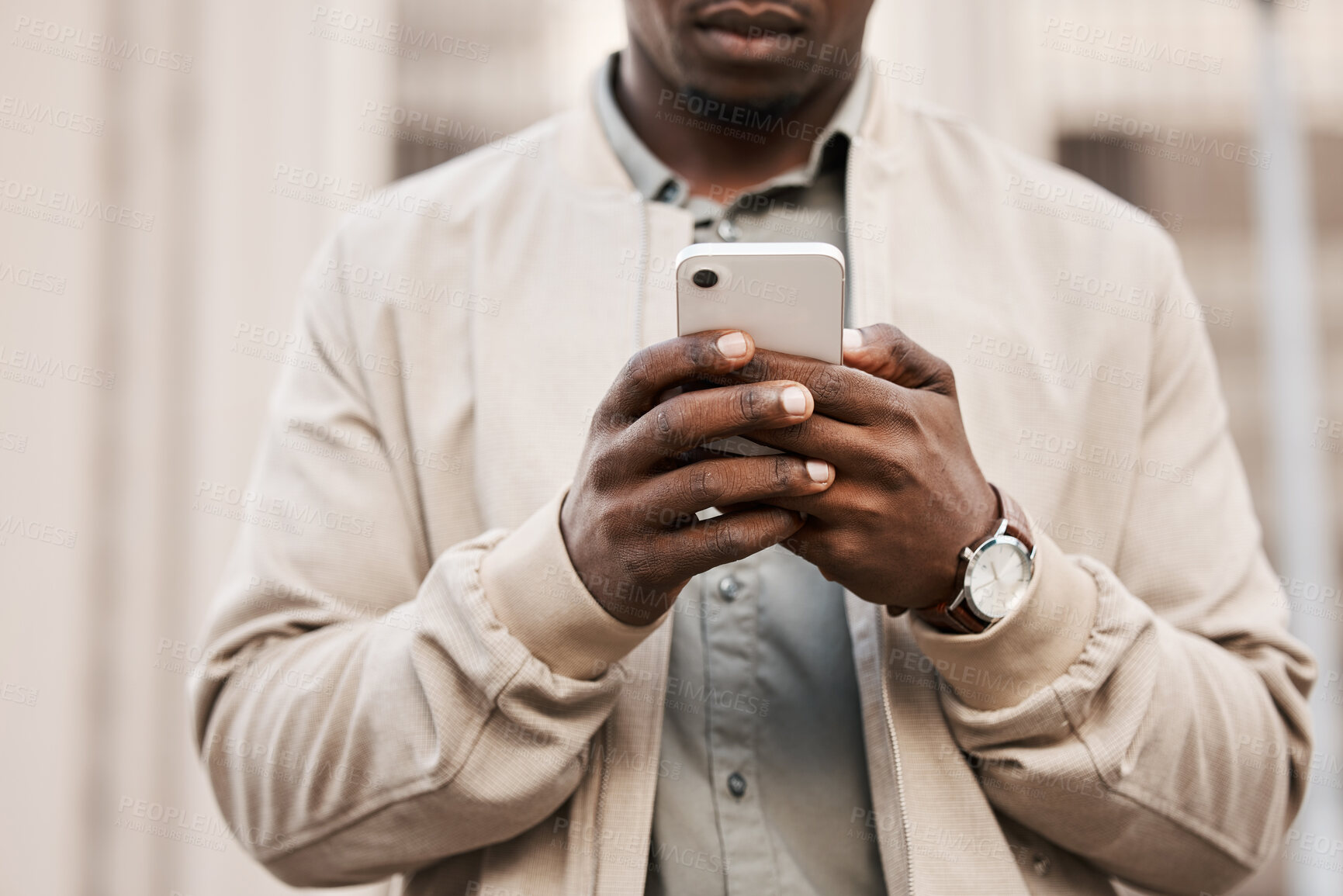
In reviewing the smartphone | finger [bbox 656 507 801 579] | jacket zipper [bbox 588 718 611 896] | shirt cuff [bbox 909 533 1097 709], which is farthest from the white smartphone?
jacket zipper [bbox 588 718 611 896]

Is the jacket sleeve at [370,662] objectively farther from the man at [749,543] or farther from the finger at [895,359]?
the finger at [895,359]

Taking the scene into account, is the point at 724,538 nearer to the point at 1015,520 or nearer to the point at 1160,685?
the point at 1015,520

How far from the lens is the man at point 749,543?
0.68 meters

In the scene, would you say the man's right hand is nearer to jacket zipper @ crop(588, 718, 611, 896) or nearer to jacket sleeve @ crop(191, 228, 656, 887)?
jacket sleeve @ crop(191, 228, 656, 887)

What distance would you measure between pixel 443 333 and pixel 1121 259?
60cm

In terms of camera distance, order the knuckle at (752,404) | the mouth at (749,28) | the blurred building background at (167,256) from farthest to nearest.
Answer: the blurred building background at (167,256)
the mouth at (749,28)
the knuckle at (752,404)

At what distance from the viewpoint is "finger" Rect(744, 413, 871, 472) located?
0.63 meters

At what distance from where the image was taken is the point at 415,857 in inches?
30.7

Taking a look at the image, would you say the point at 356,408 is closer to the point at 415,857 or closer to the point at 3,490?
the point at 415,857

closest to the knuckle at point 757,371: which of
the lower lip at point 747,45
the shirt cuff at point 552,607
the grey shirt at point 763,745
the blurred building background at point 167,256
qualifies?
the shirt cuff at point 552,607

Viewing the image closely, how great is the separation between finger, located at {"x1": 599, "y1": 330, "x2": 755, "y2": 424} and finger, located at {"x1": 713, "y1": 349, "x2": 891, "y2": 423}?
1 cm

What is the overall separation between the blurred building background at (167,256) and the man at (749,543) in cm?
79

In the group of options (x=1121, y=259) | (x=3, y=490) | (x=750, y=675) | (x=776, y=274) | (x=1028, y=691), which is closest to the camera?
(x=776, y=274)

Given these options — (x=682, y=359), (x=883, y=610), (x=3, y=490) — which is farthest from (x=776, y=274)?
(x=3, y=490)
